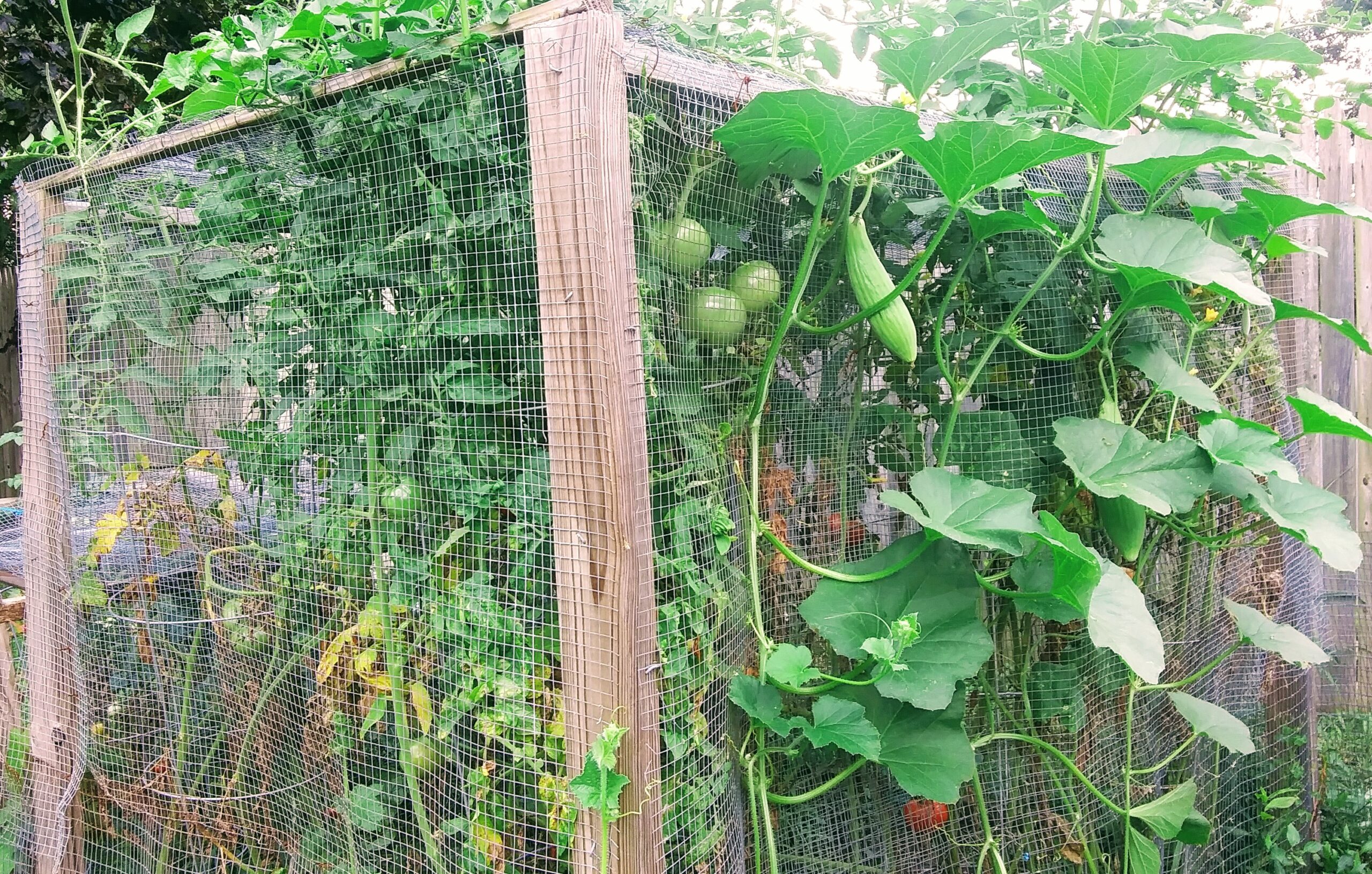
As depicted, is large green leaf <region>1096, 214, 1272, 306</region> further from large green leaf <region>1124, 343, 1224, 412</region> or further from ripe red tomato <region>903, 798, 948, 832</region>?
ripe red tomato <region>903, 798, 948, 832</region>

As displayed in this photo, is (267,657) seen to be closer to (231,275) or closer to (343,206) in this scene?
(231,275)

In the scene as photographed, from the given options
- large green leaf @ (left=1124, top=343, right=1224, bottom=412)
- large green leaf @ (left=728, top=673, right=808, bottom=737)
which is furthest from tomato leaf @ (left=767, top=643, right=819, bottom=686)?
large green leaf @ (left=1124, top=343, right=1224, bottom=412)

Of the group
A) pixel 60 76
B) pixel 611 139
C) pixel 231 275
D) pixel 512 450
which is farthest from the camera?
pixel 60 76

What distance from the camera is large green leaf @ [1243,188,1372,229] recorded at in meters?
1.39

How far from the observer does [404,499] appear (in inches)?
53.6

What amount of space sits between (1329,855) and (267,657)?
105 inches

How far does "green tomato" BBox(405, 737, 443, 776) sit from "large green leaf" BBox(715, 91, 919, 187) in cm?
110

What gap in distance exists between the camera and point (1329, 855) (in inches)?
83.7

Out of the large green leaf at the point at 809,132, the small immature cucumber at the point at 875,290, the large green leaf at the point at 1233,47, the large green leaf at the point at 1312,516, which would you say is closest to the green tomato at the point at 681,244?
the large green leaf at the point at 809,132

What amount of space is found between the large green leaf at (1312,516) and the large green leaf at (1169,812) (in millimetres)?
543

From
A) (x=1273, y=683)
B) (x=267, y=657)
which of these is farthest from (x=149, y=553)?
(x=1273, y=683)

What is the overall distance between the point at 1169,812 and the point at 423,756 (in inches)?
57.5

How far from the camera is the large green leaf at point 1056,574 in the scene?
4.01ft

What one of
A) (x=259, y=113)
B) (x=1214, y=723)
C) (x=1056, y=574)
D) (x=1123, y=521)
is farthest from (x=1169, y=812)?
(x=259, y=113)
